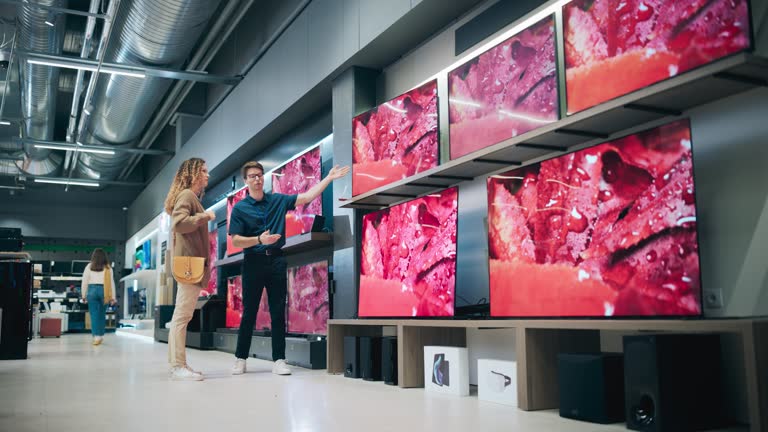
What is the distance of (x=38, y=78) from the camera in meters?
8.73

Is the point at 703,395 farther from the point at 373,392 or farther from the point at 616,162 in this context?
the point at 373,392

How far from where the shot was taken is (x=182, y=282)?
4148mm

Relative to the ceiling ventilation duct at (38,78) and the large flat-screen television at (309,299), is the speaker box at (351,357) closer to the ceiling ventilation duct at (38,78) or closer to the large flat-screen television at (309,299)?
the large flat-screen television at (309,299)

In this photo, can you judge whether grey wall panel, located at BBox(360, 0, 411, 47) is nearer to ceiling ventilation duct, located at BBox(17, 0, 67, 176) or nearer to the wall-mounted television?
ceiling ventilation duct, located at BBox(17, 0, 67, 176)

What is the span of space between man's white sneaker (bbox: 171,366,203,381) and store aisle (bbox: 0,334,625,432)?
0.08 meters

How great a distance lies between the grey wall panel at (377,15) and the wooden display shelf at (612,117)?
1113 mm

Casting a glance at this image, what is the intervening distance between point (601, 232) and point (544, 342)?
0.56 meters

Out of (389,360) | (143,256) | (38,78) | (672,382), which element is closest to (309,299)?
(389,360)

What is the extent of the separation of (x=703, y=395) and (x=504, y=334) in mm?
1402

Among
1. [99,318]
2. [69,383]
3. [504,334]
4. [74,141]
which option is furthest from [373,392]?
[74,141]

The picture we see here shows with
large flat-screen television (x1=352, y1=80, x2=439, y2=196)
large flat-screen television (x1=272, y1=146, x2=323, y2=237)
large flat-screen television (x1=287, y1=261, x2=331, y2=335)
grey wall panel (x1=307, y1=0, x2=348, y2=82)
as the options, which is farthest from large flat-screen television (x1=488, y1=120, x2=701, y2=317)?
large flat-screen television (x1=272, y1=146, x2=323, y2=237)

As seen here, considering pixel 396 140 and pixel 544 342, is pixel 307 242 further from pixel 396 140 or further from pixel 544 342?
pixel 544 342

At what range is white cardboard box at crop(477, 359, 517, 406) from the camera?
2.87 m

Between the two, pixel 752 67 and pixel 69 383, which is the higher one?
pixel 752 67
